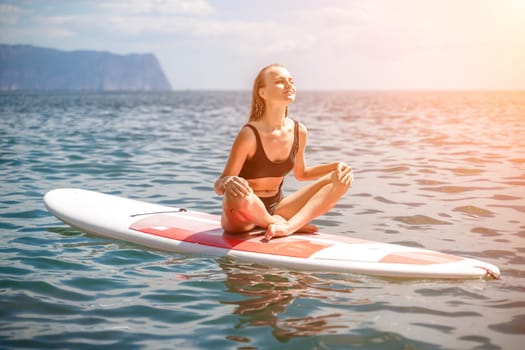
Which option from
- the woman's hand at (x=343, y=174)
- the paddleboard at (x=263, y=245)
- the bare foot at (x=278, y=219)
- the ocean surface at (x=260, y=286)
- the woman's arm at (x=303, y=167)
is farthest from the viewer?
the woman's arm at (x=303, y=167)

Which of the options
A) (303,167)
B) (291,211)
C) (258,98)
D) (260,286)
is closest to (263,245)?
(291,211)

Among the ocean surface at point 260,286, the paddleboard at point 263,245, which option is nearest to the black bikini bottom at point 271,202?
the paddleboard at point 263,245

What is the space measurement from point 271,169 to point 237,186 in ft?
1.85

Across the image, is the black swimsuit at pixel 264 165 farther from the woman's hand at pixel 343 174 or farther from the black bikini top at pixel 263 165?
the woman's hand at pixel 343 174

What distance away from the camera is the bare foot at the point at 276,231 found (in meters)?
5.55

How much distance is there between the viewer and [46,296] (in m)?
4.82

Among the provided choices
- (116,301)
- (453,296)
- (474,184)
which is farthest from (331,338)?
(474,184)

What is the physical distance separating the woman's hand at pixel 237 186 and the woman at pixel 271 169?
82mm

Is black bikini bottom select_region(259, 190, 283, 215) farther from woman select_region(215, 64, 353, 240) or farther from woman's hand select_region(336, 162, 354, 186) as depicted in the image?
woman's hand select_region(336, 162, 354, 186)

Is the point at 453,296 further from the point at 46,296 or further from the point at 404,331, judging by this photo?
the point at 46,296

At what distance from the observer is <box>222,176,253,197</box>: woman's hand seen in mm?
Answer: 5125

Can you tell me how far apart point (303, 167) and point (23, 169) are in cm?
752

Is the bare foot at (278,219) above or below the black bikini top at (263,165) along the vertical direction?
below

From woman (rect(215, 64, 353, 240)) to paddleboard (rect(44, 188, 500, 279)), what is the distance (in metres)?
0.18
